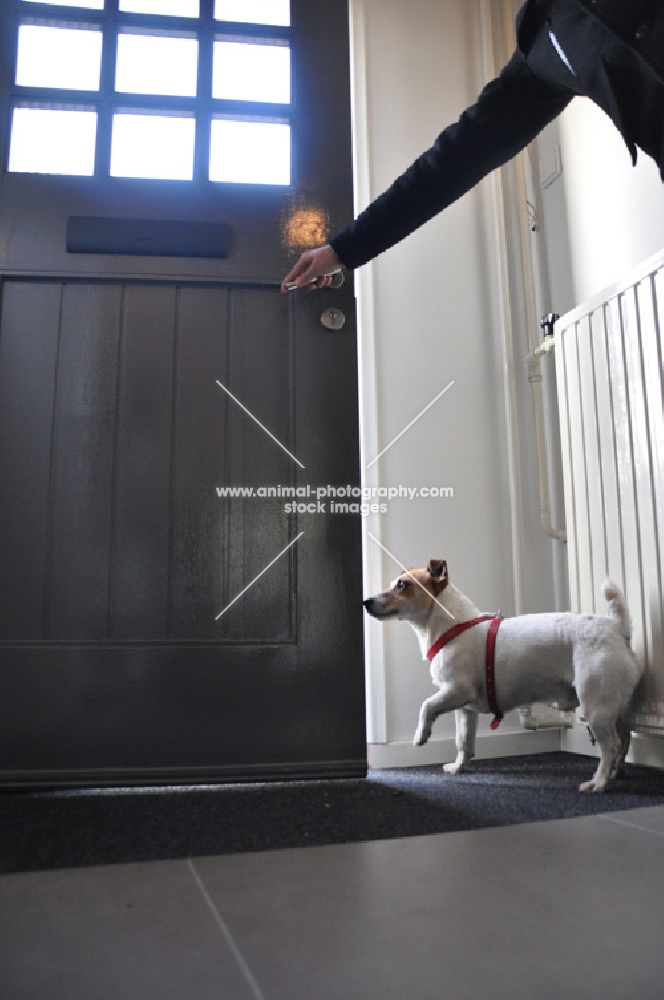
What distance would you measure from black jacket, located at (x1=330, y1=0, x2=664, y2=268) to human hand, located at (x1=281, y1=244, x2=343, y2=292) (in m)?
0.34

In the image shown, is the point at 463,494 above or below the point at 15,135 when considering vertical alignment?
below

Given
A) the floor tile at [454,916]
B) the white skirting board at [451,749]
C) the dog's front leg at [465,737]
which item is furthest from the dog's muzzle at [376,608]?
the floor tile at [454,916]

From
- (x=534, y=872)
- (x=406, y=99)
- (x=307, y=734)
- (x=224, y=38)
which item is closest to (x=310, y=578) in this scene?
(x=307, y=734)

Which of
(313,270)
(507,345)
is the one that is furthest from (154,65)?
(507,345)

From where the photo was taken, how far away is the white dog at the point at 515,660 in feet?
5.23

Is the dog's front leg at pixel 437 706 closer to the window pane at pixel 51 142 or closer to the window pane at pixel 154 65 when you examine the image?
the window pane at pixel 51 142

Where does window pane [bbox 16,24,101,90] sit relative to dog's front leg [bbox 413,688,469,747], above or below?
above

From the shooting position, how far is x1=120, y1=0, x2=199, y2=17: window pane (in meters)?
1.81

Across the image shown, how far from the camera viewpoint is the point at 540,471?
227 centimetres

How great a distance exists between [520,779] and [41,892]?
1.13 metres

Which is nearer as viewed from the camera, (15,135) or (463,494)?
(15,135)

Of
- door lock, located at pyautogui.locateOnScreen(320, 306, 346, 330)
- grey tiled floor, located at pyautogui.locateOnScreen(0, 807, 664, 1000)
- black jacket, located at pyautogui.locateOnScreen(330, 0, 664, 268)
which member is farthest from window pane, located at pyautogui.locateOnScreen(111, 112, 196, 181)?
grey tiled floor, located at pyautogui.locateOnScreen(0, 807, 664, 1000)

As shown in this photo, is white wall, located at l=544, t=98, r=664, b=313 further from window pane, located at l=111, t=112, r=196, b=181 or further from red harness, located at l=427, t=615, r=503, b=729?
window pane, located at l=111, t=112, r=196, b=181

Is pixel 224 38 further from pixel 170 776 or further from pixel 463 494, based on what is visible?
pixel 170 776
